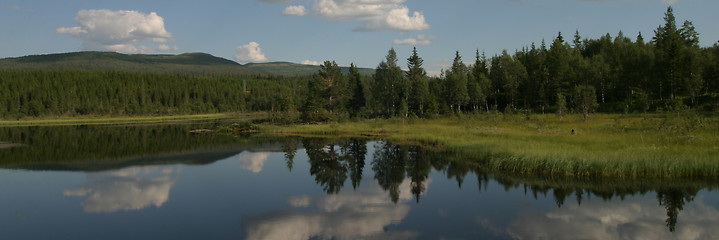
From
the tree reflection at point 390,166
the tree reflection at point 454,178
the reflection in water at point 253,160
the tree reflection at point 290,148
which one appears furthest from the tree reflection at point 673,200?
the reflection in water at point 253,160

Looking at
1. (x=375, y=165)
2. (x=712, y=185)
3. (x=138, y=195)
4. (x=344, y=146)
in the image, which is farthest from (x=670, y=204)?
(x=344, y=146)

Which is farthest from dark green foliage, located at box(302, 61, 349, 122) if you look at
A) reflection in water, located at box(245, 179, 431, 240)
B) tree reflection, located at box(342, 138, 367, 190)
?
reflection in water, located at box(245, 179, 431, 240)

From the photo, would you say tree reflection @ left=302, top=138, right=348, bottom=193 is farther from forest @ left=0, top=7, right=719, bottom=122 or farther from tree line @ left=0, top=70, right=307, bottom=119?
tree line @ left=0, top=70, right=307, bottom=119

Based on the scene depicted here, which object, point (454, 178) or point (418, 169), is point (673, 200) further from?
point (418, 169)

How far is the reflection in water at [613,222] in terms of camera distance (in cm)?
1622

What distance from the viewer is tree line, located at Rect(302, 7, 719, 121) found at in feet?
226

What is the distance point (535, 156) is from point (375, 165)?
436 inches

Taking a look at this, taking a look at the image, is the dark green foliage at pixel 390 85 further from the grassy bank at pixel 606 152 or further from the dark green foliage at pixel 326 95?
the grassy bank at pixel 606 152

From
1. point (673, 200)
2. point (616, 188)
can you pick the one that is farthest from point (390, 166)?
point (673, 200)

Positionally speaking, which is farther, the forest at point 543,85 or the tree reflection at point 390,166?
the forest at point 543,85

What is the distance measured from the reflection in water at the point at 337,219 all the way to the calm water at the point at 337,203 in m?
0.04

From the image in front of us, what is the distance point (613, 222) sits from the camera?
17594 mm

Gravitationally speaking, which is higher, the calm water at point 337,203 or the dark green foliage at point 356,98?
the dark green foliage at point 356,98

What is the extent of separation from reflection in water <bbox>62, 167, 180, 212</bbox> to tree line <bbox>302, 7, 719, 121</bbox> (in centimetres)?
4440
